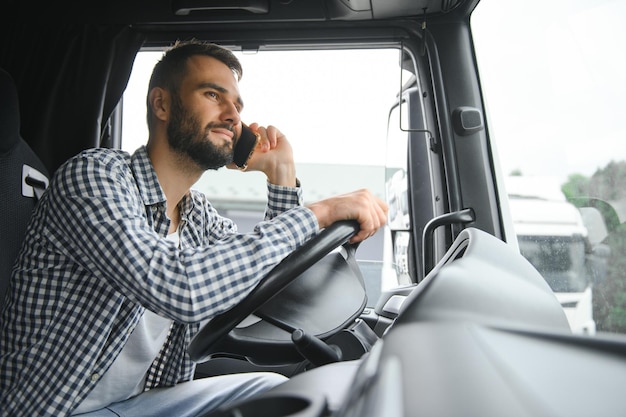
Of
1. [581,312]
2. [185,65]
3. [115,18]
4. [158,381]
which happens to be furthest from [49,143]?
[581,312]

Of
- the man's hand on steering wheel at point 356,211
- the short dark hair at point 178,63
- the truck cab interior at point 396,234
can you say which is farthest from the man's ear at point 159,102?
the man's hand on steering wheel at point 356,211

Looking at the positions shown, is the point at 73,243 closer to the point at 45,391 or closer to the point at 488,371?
the point at 45,391

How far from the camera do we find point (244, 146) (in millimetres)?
1468

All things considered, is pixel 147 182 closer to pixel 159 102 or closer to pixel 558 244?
pixel 159 102

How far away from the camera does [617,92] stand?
1072 millimetres

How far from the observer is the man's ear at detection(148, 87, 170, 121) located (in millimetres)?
1566

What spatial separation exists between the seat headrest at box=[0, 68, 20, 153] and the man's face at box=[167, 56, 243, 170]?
15.0 inches

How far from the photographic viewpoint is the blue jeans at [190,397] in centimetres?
118

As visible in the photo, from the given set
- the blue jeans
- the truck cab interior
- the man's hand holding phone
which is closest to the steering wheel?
the truck cab interior

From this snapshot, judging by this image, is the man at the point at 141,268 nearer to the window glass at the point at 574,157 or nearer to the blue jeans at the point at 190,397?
the blue jeans at the point at 190,397

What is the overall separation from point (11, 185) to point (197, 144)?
0.48 m

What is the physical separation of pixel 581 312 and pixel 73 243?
41.3 inches

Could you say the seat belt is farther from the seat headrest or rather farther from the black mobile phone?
the black mobile phone

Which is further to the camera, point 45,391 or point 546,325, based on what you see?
point 45,391
